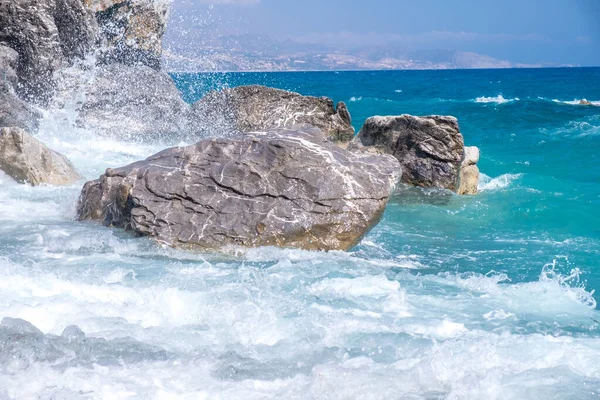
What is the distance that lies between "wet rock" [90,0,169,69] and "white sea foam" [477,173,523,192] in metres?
13.0

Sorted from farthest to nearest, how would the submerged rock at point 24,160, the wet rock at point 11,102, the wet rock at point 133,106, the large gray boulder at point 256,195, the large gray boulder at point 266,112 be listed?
the wet rock at point 133,106 < the large gray boulder at point 266,112 < the wet rock at point 11,102 < the submerged rock at point 24,160 < the large gray boulder at point 256,195

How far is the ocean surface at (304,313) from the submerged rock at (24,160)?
0.37m

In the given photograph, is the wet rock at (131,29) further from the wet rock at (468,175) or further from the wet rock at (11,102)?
the wet rock at (468,175)

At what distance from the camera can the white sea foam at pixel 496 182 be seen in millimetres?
12074

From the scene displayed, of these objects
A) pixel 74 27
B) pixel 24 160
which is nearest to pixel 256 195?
pixel 24 160

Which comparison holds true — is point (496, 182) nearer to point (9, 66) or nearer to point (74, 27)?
point (9, 66)

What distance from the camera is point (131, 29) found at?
2312 cm

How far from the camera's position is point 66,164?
10.1m

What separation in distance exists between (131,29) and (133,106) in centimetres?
687

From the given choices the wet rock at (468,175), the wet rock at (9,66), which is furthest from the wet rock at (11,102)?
the wet rock at (468,175)

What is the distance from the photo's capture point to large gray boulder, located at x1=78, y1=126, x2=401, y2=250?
6762 millimetres

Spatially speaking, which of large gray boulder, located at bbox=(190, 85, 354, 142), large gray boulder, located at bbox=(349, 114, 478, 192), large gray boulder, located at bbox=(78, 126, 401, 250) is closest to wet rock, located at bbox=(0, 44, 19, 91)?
large gray boulder, located at bbox=(190, 85, 354, 142)

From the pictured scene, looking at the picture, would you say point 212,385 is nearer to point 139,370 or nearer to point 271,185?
point 139,370

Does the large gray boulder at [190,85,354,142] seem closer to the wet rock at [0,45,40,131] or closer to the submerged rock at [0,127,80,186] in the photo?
the wet rock at [0,45,40,131]
